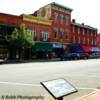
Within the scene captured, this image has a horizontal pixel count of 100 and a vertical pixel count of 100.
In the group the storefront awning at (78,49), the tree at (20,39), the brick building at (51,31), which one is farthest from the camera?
the storefront awning at (78,49)

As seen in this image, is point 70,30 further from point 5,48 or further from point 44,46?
point 5,48

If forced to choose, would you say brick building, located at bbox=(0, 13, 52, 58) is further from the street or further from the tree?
the street

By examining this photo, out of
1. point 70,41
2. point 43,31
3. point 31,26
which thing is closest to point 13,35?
point 31,26

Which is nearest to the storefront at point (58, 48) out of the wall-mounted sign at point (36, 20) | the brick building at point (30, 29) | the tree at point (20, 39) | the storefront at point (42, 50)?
the storefront at point (42, 50)

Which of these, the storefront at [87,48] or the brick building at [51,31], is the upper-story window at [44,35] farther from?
the storefront at [87,48]

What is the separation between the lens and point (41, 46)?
2218 inches

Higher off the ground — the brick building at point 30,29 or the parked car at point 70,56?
the brick building at point 30,29

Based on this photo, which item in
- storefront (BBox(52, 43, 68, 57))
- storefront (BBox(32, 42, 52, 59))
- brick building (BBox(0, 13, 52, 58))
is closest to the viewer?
brick building (BBox(0, 13, 52, 58))

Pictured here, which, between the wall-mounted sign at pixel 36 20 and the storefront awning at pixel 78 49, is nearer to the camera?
the wall-mounted sign at pixel 36 20

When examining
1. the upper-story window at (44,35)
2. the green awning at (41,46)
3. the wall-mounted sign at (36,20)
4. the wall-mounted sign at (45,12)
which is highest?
the wall-mounted sign at (45,12)

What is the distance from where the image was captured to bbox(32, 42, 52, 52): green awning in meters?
54.8

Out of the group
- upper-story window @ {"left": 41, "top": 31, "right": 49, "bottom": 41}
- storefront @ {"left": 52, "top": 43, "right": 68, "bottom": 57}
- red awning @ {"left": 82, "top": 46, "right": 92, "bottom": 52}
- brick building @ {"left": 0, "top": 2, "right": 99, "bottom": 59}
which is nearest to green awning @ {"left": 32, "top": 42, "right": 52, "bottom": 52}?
brick building @ {"left": 0, "top": 2, "right": 99, "bottom": 59}

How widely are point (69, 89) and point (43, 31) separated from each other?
171 ft

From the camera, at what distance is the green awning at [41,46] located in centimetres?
5485
